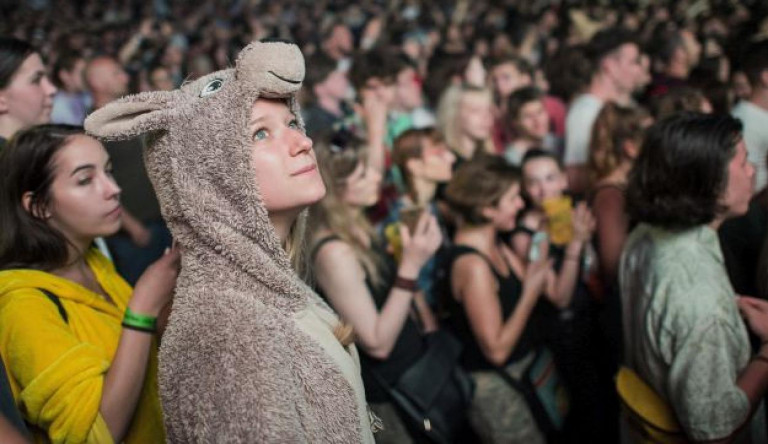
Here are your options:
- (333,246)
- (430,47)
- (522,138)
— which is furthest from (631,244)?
(430,47)

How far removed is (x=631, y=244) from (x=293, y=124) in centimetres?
134

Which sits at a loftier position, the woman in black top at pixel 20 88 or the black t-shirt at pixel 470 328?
the woman in black top at pixel 20 88

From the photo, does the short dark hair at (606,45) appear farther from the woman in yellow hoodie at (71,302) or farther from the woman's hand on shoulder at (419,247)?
the woman in yellow hoodie at (71,302)

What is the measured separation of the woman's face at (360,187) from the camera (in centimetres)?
269

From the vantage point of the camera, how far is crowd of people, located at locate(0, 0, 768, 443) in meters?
1.26

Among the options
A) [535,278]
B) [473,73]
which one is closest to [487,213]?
[535,278]

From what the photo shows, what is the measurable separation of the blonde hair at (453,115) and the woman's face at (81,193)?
107 inches

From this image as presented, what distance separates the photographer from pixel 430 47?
824 cm

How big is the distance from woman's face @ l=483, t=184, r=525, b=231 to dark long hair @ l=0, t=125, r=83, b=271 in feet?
5.26

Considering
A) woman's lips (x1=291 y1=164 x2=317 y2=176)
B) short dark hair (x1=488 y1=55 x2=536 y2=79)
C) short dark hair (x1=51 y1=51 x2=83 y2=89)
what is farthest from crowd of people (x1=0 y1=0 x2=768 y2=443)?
short dark hair (x1=51 y1=51 x2=83 y2=89)

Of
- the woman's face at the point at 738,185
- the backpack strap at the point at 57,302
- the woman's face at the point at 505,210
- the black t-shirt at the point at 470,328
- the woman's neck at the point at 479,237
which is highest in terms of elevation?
the backpack strap at the point at 57,302

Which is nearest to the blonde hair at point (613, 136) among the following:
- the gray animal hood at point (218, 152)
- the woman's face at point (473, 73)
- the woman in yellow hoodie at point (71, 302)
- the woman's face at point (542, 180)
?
the woman's face at point (542, 180)

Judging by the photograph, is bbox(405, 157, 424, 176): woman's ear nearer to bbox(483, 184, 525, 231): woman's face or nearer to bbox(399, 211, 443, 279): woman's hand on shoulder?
bbox(483, 184, 525, 231): woman's face

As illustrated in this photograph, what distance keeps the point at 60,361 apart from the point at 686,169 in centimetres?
171
